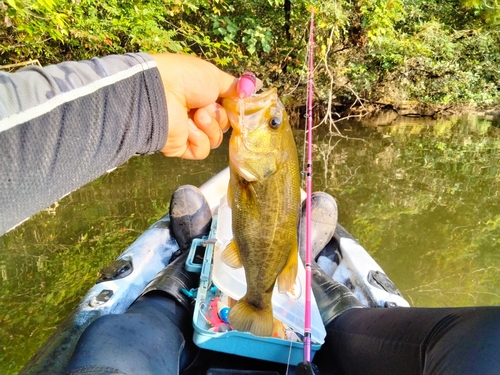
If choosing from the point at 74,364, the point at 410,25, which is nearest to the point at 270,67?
the point at 410,25

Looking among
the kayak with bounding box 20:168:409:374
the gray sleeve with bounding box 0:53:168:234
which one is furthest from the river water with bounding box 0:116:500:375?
the gray sleeve with bounding box 0:53:168:234

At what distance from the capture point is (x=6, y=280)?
3.80 meters

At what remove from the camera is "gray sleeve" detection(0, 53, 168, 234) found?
0.92m

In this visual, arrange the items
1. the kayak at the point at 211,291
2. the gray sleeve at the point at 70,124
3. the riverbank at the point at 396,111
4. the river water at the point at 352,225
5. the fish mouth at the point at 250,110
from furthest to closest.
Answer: the riverbank at the point at 396,111 → the river water at the point at 352,225 → the kayak at the point at 211,291 → the fish mouth at the point at 250,110 → the gray sleeve at the point at 70,124

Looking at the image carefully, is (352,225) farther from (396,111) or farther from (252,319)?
(396,111)

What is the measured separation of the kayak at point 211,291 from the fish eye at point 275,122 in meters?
1.01

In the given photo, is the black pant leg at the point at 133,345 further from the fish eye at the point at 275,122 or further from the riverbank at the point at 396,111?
the riverbank at the point at 396,111

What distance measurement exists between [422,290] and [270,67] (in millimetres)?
7909

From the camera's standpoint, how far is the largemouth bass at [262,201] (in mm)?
1445

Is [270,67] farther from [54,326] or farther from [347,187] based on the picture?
[54,326]

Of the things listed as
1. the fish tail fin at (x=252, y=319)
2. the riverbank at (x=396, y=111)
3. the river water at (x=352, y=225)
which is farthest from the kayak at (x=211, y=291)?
the riverbank at (x=396, y=111)

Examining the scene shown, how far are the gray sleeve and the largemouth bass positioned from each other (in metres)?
0.30

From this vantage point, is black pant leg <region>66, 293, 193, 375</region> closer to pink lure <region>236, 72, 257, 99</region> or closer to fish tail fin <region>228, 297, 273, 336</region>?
fish tail fin <region>228, 297, 273, 336</region>

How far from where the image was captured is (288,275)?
1648 millimetres
